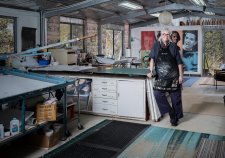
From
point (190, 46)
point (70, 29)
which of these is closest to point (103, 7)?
point (70, 29)

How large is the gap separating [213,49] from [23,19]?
28.4 feet

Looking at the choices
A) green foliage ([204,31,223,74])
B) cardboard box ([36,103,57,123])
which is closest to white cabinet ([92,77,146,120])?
cardboard box ([36,103,57,123])

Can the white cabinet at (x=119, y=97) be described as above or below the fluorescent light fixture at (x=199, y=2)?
below

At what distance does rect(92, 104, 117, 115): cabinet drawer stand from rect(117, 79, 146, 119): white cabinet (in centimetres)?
13

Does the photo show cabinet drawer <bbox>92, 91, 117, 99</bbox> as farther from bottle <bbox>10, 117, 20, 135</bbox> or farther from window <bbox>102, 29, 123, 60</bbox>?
window <bbox>102, 29, 123, 60</bbox>

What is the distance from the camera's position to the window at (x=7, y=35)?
22.9ft

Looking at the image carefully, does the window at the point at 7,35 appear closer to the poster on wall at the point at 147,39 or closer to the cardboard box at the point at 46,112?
the cardboard box at the point at 46,112

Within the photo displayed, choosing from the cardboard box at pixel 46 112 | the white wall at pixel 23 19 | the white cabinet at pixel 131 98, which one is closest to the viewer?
the cardboard box at pixel 46 112

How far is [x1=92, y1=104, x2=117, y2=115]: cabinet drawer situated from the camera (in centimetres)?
547

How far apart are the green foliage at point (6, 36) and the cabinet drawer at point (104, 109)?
297cm

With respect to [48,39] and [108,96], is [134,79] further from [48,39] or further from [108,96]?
[48,39]

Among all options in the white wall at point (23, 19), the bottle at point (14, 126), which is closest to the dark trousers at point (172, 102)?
the bottle at point (14, 126)

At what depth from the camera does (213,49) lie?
41.1 feet

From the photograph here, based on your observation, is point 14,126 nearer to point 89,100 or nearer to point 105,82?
point 105,82
